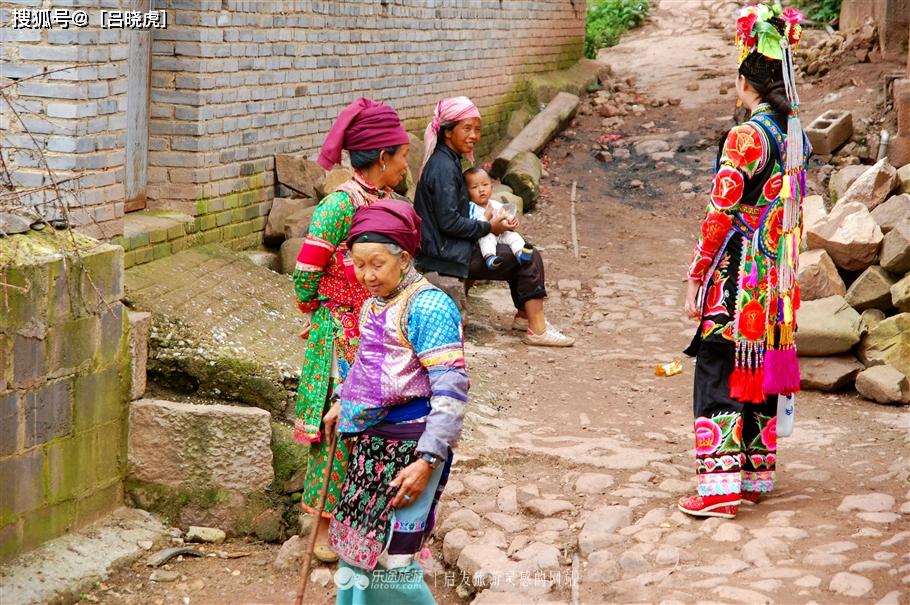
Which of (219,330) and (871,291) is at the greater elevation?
(871,291)

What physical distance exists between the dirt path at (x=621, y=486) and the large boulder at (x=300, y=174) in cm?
156

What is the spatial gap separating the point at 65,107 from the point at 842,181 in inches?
263

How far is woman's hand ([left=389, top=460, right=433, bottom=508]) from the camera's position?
3.45 meters

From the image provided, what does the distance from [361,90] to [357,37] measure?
0.46 meters

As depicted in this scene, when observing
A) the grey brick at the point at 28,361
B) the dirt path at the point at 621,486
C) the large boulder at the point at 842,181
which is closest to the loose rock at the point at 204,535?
the dirt path at the point at 621,486

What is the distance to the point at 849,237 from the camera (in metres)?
7.98

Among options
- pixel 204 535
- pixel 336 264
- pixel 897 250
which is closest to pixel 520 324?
pixel 897 250

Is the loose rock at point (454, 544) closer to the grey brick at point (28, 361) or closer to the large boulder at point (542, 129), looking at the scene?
the grey brick at point (28, 361)

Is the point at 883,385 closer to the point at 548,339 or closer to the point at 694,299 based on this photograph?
the point at 548,339

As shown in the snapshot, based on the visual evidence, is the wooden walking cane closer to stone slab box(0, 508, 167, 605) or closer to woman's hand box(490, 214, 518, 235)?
stone slab box(0, 508, 167, 605)

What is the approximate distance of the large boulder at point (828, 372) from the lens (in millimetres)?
7090

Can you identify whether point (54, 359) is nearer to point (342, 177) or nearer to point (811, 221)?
point (342, 177)

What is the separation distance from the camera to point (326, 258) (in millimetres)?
4496

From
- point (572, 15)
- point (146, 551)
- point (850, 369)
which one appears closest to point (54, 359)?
point (146, 551)
